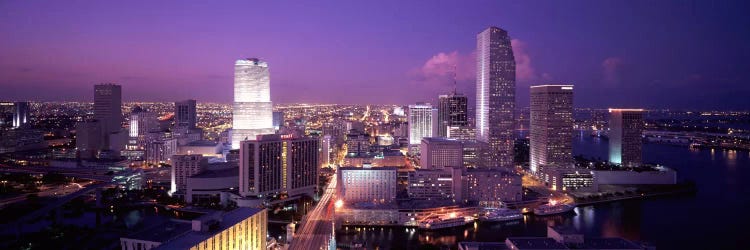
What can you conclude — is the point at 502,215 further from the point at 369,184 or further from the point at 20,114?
the point at 20,114

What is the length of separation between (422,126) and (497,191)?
1977cm

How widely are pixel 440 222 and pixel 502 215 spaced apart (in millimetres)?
2460

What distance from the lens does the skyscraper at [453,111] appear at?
124 feet

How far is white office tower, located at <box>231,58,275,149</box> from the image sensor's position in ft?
101

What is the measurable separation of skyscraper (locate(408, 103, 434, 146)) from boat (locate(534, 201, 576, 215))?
19811mm

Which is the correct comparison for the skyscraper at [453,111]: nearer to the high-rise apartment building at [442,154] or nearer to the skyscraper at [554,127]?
the skyscraper at [554,127]

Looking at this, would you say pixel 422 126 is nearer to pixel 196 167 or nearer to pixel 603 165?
pixel 603 165

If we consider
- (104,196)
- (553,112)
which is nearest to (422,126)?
(553,112)

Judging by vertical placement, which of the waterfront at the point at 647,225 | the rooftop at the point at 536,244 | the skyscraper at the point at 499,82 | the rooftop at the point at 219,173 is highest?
the skyscraper at the point at 499,82

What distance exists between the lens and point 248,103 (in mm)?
30859

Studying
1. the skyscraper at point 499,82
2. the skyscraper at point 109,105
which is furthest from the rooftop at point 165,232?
the skyscraper at point 109,105

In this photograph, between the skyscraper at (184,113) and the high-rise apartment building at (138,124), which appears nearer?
the high-rise apartment building at (138,124)

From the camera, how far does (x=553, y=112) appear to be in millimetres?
27156

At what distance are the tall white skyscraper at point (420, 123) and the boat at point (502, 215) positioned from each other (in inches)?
808
